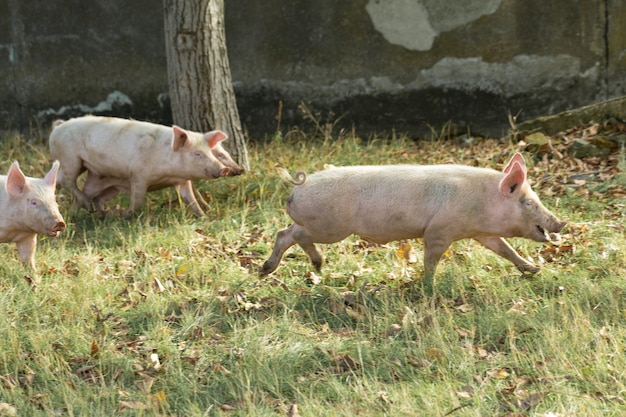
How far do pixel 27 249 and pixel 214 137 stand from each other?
200 centimetres

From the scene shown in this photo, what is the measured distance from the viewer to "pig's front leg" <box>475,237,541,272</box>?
5621 millimetres

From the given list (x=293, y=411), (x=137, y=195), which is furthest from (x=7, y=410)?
(x=137, y=195)

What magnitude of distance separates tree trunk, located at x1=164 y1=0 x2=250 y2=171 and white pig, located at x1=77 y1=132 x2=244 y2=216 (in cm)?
38

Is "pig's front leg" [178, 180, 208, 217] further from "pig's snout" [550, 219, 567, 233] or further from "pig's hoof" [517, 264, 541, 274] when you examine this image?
"pig's snout" [550, 219, 567, 233]

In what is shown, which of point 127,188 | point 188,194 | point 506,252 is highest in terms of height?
point 506,252

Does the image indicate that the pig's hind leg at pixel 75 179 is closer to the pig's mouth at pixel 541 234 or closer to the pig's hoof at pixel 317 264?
the pig's hoof at pixel 317 264

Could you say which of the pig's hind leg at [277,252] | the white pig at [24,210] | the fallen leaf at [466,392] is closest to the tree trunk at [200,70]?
the white pig at [24,210]

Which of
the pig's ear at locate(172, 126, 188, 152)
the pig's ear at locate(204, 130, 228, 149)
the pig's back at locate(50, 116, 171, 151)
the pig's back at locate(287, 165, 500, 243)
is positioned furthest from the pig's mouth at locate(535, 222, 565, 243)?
the pig's back at locate(50, 116, 171, 151)

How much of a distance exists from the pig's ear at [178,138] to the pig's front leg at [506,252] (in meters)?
2.73

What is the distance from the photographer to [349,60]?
9.81 metres


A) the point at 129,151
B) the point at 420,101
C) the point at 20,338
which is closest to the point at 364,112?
the point at 420,101

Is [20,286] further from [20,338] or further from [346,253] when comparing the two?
[346,253]

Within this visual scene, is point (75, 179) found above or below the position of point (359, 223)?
below

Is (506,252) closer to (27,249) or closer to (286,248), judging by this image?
(286,248)
